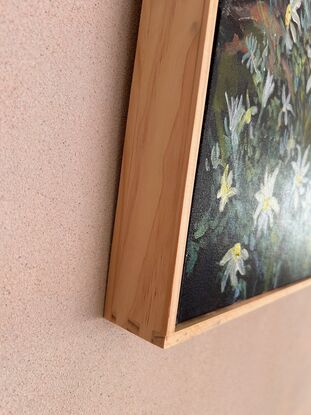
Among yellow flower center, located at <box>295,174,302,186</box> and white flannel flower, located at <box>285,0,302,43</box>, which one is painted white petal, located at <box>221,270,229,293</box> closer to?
yellow flower center, located at <box>295,174,302,186</box>

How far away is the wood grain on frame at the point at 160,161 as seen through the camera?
20.3 inches

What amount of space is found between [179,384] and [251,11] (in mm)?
646

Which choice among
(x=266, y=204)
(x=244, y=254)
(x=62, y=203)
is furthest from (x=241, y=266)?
(x=62, y=203)

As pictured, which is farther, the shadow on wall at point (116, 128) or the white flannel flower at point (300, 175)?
the white flannel flower at point (300, 175)

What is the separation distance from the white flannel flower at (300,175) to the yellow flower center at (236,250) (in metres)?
0.25

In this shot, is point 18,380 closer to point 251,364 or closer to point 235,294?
point 235,294

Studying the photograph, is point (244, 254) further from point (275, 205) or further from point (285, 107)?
point (285, 107)

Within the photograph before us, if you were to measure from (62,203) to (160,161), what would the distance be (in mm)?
133

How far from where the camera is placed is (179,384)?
798 mm

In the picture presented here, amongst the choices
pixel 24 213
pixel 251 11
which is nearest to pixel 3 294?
pixel 24 213

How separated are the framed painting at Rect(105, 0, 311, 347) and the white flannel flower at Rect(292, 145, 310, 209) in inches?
5.9

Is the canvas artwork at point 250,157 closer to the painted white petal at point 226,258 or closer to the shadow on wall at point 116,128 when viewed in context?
the painted white petal at point 226,258

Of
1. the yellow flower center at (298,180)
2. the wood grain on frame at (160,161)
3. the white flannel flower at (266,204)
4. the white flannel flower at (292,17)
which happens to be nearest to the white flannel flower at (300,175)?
the yellow flower center at (298,180)

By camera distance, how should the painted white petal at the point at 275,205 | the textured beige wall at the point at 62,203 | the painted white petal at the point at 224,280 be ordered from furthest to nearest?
the painted white petal at the point at 275,205, the painted white petal at the point at 224,280, the textured beige wall at the point at 62,203
